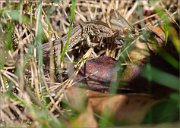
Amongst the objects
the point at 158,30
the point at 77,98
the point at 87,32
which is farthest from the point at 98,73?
the point at 87,32

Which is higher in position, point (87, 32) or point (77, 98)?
point (87, 32)

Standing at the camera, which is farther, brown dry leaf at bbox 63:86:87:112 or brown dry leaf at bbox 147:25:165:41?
brown dry leaf at bbox 147:25:165:41

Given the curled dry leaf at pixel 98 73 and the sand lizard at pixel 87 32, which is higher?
the sand lizard at pixel 87 32

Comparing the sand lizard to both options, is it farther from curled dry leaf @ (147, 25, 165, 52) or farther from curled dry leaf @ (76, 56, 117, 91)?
curled dry leaf @ (76, 56, 117, 91)

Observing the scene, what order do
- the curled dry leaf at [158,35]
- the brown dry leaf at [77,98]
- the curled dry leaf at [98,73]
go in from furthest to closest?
1. the curled dry leaf at [158,35]
2. the curled dry leaf at [98,73]
3. the brown dry leaf at [77,98]

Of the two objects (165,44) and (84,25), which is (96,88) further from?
(84,25)

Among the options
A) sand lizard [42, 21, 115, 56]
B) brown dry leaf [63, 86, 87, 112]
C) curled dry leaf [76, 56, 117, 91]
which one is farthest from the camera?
sand lizard [42, 21, 115, 56]

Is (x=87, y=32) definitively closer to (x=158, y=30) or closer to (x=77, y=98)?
(x=158, y=30)

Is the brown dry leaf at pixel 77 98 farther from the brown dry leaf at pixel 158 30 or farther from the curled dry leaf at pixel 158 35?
the brown dry leaf at pixel 158 30

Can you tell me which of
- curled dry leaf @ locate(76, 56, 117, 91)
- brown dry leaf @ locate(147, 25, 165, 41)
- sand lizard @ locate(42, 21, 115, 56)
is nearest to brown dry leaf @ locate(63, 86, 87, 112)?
curled dry leaf @ locate(76, 56, 117, 91)

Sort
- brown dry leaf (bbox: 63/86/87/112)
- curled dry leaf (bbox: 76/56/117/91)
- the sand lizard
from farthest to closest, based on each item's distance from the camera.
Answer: the sand lizard → curled dry leaf (bbox: 76/56/117/91) → brown dry leaf (bbox: 63/86/87/112)

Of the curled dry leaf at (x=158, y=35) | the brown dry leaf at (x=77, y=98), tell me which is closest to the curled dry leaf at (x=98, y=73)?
the brown dry leaf at (x=77, y=98)
